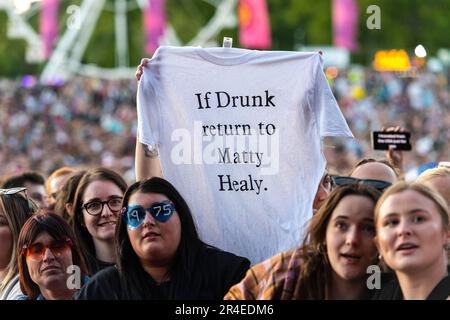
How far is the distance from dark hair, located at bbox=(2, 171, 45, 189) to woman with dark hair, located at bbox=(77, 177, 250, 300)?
383 centimetres

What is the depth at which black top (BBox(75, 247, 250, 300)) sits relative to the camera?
5.50m

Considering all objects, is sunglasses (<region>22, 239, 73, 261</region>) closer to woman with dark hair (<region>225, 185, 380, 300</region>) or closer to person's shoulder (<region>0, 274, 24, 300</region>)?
person's shoulder (<region>0, 274, 24, 300</region>)

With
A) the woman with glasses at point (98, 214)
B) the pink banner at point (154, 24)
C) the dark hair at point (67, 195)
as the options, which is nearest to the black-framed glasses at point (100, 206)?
the woman with glasses at point (98, 214)

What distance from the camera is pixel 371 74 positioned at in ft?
139

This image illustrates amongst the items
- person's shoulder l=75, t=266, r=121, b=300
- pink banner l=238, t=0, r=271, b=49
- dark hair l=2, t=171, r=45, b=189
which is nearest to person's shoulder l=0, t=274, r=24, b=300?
person's shoulder l=75, t=266, r=121, b=300

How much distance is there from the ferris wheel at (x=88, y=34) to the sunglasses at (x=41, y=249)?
49904 millimetres

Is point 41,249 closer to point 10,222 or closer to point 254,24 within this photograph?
point 10,222

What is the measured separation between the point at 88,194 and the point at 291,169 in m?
1.03

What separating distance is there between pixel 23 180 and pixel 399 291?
16.6 ft

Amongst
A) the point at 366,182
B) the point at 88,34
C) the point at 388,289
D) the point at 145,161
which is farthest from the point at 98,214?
the point at 88,34

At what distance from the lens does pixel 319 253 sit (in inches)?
201

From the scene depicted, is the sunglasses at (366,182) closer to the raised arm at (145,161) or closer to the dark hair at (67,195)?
the raised arm at (145,161)
